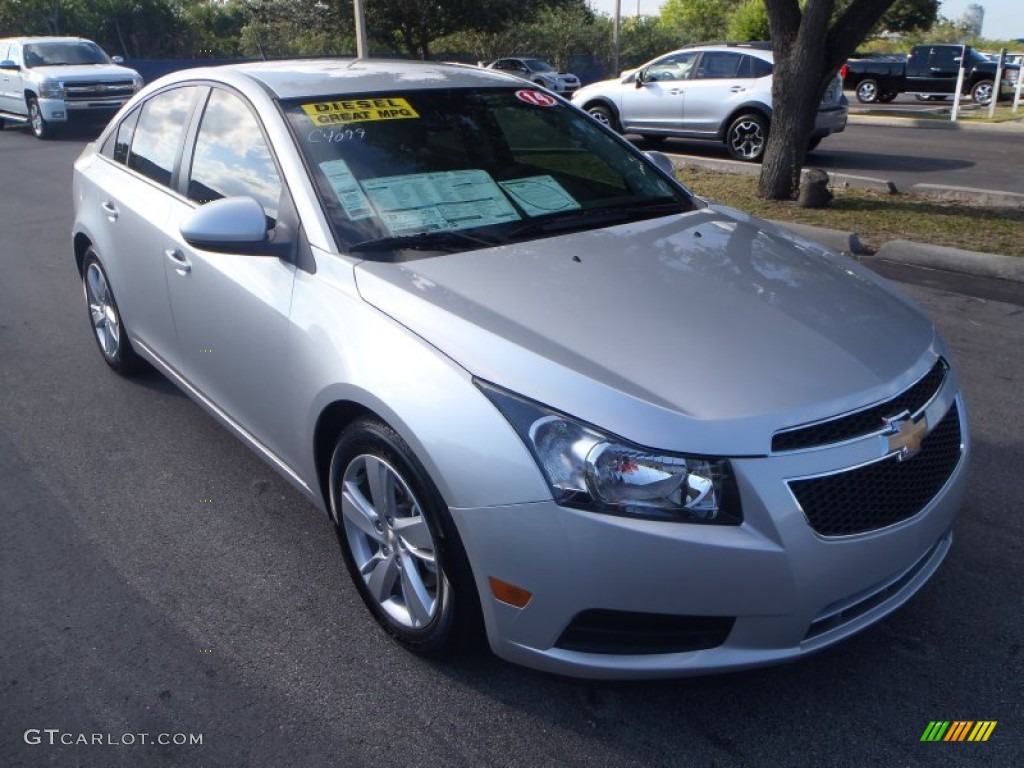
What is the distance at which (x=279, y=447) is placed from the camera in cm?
334

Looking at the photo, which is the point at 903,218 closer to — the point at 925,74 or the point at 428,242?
the point at 428,242

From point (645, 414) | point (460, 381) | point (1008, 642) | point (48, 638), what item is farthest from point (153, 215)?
point (1008, 642)

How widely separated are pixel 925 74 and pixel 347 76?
2605 centimetres

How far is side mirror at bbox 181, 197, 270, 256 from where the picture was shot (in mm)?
3070

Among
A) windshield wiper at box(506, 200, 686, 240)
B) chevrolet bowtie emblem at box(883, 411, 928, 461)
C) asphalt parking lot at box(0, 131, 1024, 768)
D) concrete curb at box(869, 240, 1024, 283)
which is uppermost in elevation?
windshield wiper at box(506, 200, 686, 240)

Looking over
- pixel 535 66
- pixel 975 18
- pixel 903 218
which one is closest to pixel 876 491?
pixel 903 218

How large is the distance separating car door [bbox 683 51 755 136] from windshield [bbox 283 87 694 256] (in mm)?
10264

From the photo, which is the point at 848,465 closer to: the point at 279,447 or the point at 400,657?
the point at 400,657

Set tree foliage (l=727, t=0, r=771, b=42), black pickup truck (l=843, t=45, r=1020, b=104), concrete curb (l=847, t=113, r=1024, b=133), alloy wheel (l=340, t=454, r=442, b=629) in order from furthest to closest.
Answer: tree foliage (l=727, t=0, r=771, b=42) < black pickup truck (l=843, t=45, r=1020, b=104) < concrete curb (l=847, t=113, r=1024, b=133) < alloy wheel (l=340, t=454, r=442, b=629)

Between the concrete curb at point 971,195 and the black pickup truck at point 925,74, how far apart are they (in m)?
17.4

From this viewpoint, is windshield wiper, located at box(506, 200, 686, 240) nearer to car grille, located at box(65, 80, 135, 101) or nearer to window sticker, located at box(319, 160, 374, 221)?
window sticker, located at box(319, 160, 374, 221)

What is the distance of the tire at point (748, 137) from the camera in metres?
13.2

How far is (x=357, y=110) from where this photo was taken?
11.6ft

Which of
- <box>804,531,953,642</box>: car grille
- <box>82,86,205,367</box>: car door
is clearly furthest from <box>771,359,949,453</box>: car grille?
<box>82,86,205,367</box>: car door
